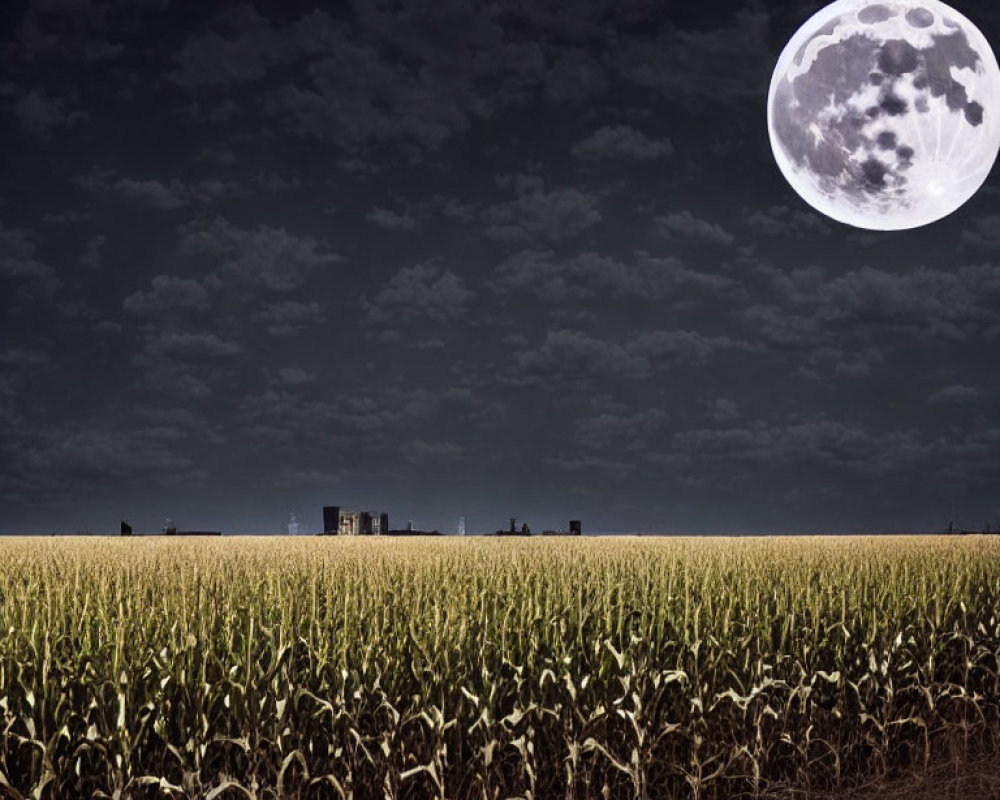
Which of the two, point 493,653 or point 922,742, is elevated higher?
point 493,653

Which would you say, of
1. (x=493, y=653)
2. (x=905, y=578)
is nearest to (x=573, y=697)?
(x=493, y=653)

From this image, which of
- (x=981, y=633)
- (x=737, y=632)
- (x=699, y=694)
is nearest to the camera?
(x=699, y=694)

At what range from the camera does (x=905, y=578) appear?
1912 centimetres

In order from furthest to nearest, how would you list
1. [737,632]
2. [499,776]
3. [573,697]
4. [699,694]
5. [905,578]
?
[905,578]
[737,632]
[699,694]
[573,697]
[499,776]

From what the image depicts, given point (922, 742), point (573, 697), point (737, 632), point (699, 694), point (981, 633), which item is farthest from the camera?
point (981, 633)

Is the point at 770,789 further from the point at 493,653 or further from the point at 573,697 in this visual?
the point at 493,653

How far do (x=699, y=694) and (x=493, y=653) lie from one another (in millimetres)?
2340

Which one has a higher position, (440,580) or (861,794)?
(440,580)

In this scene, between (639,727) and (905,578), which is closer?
(639,727)

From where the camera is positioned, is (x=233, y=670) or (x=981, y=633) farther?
(x=981, y=633)

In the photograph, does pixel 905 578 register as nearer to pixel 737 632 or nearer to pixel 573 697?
pixel 737 632

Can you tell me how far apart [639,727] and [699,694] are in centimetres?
140

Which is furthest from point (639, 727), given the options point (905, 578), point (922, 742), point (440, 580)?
point (905, 578)

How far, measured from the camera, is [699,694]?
10.8 m
